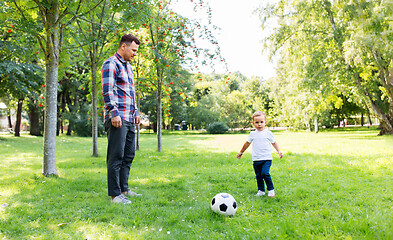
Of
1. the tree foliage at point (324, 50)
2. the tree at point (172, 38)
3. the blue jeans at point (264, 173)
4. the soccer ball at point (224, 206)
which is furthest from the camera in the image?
the tree foliage at point (324, 50)

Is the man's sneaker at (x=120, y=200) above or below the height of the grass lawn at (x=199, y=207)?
above

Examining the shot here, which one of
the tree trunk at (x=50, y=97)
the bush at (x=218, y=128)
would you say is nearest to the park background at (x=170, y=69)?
the tree trunk at (x=50, y=97)

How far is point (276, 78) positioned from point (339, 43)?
20.9m

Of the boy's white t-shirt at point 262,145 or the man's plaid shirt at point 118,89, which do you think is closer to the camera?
the man's plaid shirt at point 118,89

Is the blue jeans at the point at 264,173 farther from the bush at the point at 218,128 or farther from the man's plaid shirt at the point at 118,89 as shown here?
the bush at the point at 218,128

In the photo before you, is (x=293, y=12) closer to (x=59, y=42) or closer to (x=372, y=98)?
(x=372, y=98)

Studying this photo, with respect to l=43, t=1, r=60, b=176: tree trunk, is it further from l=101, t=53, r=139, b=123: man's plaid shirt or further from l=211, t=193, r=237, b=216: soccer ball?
l=211, t=193, r=237, b=216: soccer ball

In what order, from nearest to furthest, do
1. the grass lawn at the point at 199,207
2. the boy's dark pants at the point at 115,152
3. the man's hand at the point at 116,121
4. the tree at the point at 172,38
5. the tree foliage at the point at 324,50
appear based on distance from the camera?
the grass lawn at the point at 199,207 < the man's hand at the point at 116,121 < the boy's dark pants at the point at 115,152 < the tree at the point at 172,38 < the tree foliage at the point at 324,50

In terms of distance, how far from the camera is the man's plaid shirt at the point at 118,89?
3840mm

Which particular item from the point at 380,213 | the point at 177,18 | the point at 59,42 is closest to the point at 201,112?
the point at 177,18

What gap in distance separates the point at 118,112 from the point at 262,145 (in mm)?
2412

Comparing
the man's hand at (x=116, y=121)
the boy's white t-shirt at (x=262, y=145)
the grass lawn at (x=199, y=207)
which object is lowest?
the grass lawn at (x=199, y=207)

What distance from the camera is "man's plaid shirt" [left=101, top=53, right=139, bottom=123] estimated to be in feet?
12.6

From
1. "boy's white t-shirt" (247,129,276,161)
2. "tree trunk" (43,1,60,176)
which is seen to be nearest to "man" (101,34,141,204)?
"boy's white t-shirt" (247,129,276,161)
